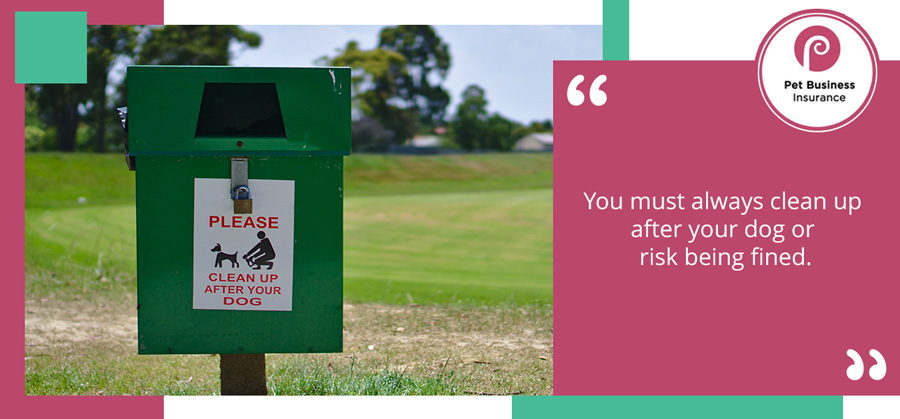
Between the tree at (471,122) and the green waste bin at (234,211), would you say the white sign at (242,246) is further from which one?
the tree at (471,122)

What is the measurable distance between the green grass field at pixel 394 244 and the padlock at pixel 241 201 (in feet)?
14.4

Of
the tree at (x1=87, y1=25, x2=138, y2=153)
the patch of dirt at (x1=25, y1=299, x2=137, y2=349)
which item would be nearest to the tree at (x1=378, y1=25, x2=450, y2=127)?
the tree at (x1=87, y1=25, x2=138, y2=153)

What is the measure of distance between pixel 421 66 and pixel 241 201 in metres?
44.2

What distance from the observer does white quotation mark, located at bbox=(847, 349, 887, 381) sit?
4750 millimetres

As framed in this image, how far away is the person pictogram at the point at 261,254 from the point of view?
383 centimetres

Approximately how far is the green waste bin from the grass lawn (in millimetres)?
900

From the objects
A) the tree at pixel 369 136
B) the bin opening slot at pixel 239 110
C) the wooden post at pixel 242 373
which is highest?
the tree at pixel 369 136

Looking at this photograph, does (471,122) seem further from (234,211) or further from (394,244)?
(234,211)

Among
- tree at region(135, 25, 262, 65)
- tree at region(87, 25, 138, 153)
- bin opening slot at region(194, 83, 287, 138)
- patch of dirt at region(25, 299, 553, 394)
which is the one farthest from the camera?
tree at region(135, 25, 262, 65)

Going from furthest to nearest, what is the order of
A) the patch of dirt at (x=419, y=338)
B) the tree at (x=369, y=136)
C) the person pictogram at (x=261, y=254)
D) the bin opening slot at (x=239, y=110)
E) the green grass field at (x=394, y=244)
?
the tree at (x=369, y=136)
the green grass field at (x=394, y=244)
the patch of dirt at (x=419, y=338)
the bin opening slot at (x=239, y=110)
the person pictogram at (x=261, y=254)

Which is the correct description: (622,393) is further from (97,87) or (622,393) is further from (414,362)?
(97,87)

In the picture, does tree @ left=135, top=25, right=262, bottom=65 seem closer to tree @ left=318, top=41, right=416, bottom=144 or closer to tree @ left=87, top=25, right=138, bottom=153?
tree @ left=87, top=25, right=138, bottom=153

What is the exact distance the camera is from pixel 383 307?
769 centimetres

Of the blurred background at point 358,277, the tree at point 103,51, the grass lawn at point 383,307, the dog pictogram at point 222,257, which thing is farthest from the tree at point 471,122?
the dog pictogram at point 222,257
